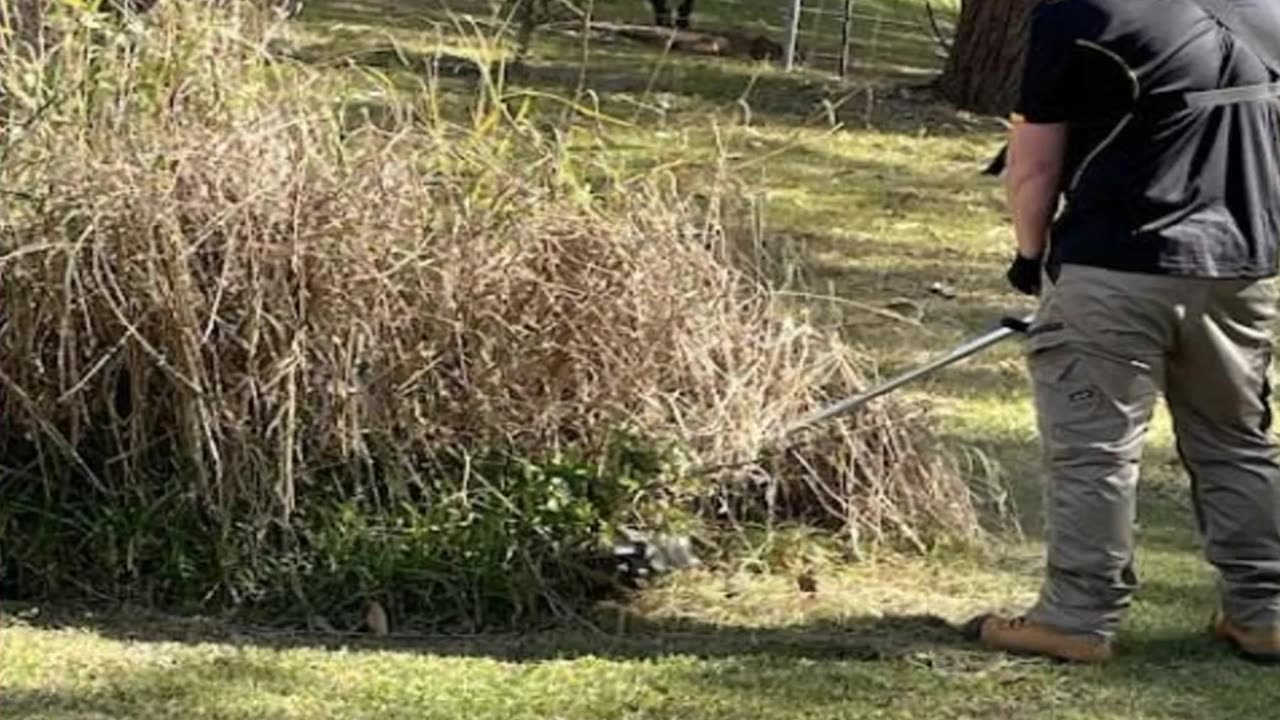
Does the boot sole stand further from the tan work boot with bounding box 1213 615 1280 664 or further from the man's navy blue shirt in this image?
the man's navy blue shirt

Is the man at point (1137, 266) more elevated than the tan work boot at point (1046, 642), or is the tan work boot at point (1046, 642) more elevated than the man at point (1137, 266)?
the man at point (1137, 266)

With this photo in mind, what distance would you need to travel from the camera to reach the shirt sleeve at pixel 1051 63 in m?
4.43

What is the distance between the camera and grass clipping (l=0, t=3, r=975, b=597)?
199 inches

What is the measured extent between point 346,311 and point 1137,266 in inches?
68.3

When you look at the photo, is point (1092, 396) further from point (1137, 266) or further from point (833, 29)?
point (833, 29)

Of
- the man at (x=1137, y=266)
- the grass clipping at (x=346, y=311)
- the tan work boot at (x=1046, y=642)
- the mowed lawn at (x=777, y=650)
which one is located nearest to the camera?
the mowed lawn at (x=777, y=650)

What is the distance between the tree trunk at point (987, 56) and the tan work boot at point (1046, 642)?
7.20 m

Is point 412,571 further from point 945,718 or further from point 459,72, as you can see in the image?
point 459,72

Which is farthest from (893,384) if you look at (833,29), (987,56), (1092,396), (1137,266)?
(833,29)

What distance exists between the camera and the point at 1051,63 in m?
4.45

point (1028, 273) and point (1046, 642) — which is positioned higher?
point (1028, 273)

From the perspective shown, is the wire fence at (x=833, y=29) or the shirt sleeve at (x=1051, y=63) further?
the wire fence at (x=833, y=29)

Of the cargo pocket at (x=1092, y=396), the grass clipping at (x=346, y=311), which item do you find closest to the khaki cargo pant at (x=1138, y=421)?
the cargo pocket at (x=1092, y=396)

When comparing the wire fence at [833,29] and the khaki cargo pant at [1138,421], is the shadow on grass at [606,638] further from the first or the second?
the wire fence at [833,29]
